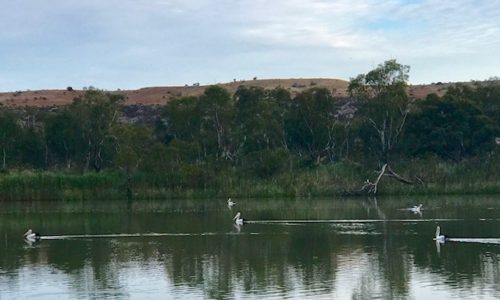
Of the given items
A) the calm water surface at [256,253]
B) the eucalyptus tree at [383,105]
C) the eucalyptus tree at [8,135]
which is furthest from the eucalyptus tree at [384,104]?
the eucalyptus tree at [8,135]

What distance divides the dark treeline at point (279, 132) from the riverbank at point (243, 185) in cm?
249

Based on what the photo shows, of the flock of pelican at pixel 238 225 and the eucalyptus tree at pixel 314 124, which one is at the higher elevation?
the eucalyptus tree at pixel 314 124

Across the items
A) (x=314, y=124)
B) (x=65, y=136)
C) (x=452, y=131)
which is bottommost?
(x=452, y=131)

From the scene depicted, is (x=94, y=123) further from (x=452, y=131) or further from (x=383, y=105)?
(x=452, y=131)

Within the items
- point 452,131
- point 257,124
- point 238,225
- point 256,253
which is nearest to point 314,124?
point 257,124

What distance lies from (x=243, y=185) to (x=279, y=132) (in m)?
13.5

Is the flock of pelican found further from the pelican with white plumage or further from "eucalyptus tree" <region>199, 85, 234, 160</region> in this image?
"eucalyptus tree" <region>199, 85, 234, 160</region>

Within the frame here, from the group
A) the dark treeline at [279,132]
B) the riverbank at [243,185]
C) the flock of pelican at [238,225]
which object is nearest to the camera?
the flock of pelican at [238,225]

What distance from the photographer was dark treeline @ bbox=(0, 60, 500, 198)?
72375mm

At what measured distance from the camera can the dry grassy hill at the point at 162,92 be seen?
120375mm

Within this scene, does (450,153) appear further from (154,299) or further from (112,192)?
(154,299)

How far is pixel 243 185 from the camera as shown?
215 feet

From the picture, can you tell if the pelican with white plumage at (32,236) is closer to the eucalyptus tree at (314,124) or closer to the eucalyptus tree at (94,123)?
the eucalyptus tree at (94,123)

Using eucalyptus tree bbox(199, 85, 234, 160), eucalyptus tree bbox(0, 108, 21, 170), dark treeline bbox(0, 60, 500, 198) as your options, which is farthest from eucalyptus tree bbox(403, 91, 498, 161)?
eucalyptus tree bbox(0, 108, 21, 170)
